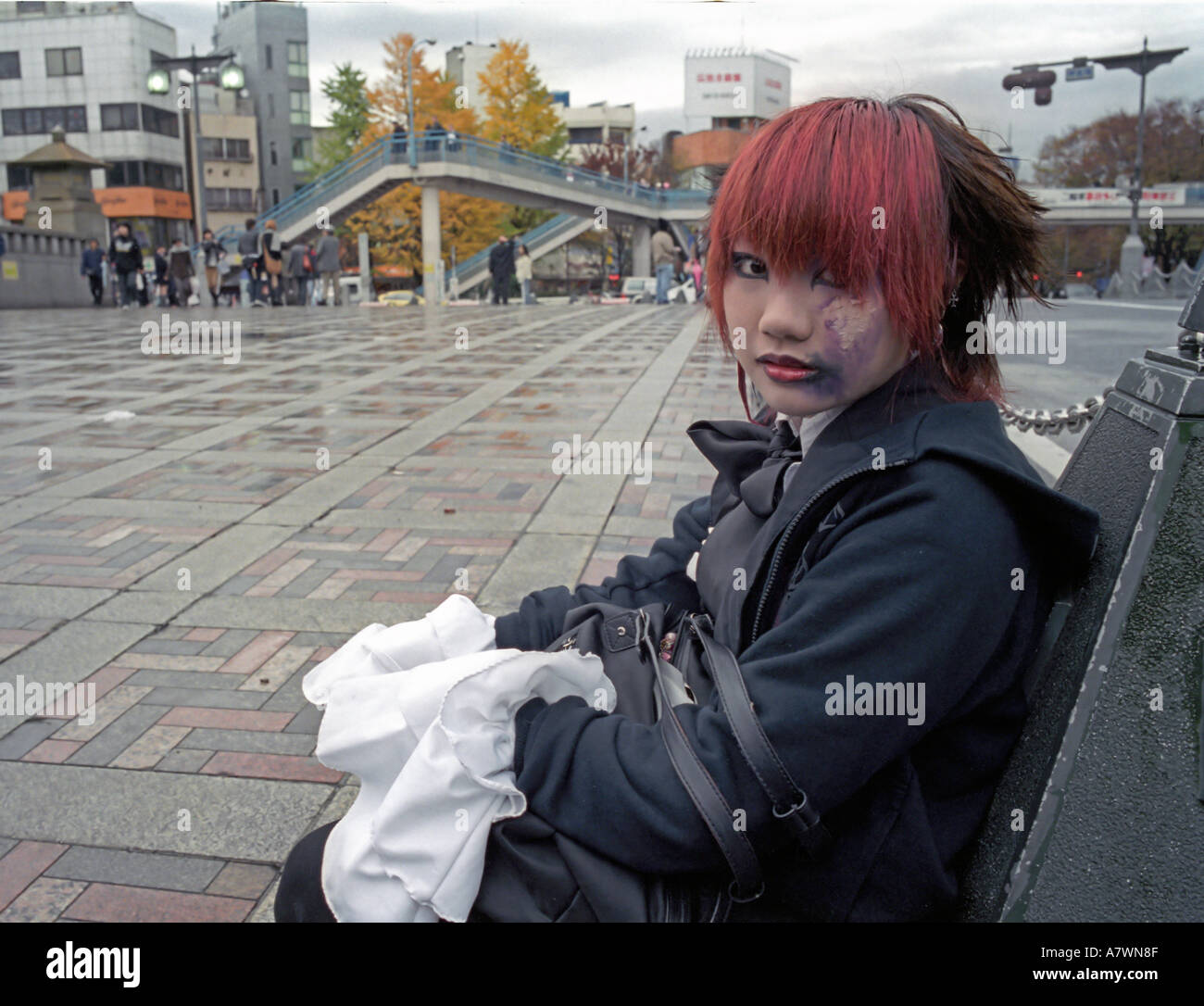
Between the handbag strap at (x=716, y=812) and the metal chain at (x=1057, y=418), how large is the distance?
1.12 metres

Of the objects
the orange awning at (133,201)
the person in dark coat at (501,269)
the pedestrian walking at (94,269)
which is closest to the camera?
the pedestrian walking at (94,269)

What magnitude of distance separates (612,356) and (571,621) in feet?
34.8

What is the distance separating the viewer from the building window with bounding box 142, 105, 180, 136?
54.7 meters

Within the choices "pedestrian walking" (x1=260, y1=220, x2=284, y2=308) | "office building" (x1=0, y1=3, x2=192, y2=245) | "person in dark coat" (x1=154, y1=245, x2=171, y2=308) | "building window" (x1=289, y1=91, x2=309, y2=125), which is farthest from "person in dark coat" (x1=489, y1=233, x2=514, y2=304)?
"building window" (x1=289, y1=91, x2=309, y2=125)

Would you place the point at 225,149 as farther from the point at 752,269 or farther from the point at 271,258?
the point at 752,269

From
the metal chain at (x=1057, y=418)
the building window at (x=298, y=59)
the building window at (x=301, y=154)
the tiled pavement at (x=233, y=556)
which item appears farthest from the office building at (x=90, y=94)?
the metal chain at (x=1057, y=418)

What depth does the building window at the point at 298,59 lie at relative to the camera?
6625 cm

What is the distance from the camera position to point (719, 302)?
1.49 m

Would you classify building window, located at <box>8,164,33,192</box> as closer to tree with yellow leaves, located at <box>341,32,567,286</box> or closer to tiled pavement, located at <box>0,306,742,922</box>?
tree with yellow leaves, located at <box>341,32,567,286</box>

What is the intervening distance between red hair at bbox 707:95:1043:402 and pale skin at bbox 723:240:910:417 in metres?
0.02

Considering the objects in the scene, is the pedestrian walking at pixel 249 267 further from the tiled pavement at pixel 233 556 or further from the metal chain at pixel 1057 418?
the metal chain at pixel 1057 418
